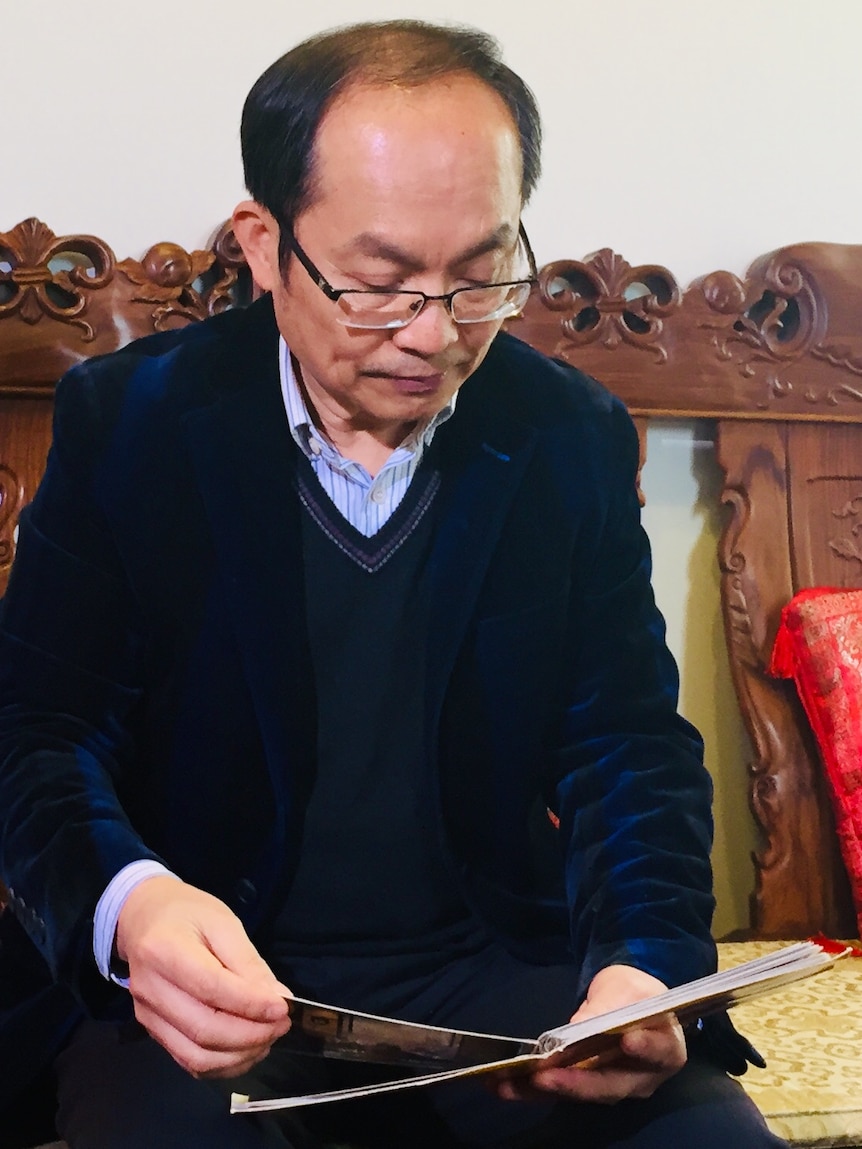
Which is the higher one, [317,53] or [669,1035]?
[317,53]

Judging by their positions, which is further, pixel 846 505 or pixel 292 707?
pixel 846 505

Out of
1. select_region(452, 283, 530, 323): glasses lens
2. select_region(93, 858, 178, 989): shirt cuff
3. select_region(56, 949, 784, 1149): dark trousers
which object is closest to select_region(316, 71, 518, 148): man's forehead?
select_region(452, 283, 530, 323): glasses lens

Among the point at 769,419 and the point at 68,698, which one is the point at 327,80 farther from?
the point at 769,419

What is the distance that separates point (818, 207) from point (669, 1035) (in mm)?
1364

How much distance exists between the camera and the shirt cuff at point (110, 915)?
759mm

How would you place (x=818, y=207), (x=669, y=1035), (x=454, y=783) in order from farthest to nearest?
(x=818, y=207) < (x=454, y=783) < (x=669, y=1035)

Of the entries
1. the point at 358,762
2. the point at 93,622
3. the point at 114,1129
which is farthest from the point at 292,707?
the point at 114,1129

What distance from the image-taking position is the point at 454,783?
3.19 ft

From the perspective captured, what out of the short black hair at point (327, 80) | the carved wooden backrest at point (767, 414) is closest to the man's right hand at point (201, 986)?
the short black hair at point (327, 80)

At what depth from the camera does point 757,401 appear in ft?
5.21

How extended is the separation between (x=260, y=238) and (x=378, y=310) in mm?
140

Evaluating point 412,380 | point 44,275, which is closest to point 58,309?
point 44,275

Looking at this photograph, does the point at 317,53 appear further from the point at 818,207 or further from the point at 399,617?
the point at 818,207

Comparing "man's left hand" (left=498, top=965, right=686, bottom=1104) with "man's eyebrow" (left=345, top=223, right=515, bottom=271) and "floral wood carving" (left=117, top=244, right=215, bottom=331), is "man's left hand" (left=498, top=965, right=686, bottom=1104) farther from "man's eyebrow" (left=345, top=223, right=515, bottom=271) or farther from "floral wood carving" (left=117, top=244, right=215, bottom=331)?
"floral wood carving" (left=117, top=244, right=215, bottom=331)
